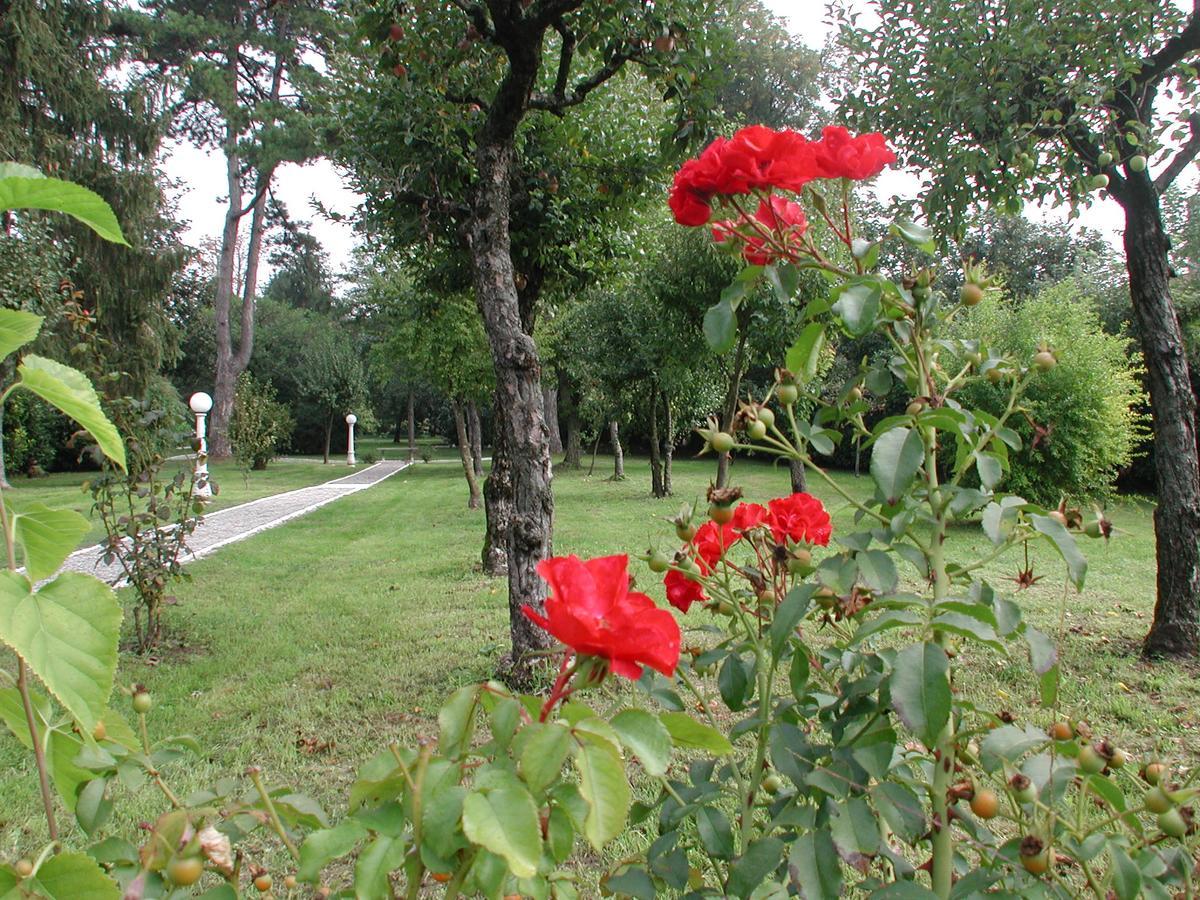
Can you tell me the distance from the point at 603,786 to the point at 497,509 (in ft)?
17.4

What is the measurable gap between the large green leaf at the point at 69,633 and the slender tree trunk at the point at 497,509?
3613 mm

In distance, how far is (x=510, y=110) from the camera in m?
3.53

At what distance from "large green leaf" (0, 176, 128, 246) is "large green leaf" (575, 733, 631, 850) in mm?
Result: 535

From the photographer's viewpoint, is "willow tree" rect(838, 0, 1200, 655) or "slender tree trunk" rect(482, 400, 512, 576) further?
"slender tree trunk" rect(482, 400, 512, 576)

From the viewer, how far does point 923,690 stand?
0.76 m

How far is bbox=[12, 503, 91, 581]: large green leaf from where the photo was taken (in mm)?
597

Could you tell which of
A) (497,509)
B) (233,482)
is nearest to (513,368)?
(497,509)

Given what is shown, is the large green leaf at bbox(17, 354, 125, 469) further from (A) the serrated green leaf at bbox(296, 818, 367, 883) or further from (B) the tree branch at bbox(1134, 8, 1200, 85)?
(B) the tree branch at bbox(1134, 8, 1200, 85)

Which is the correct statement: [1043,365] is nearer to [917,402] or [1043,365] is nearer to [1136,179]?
[917,402]

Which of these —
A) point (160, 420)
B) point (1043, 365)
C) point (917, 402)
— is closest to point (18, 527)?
point (917, 402)

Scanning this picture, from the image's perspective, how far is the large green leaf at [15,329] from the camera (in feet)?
1.92

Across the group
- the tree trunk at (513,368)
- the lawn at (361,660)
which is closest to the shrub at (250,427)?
the lawn at (361,660)

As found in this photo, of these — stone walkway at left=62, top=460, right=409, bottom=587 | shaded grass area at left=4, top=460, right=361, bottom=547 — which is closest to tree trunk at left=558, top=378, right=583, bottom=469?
stone walkway at left=62, top=460, right=409, bottom=587

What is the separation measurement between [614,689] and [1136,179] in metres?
3.64
